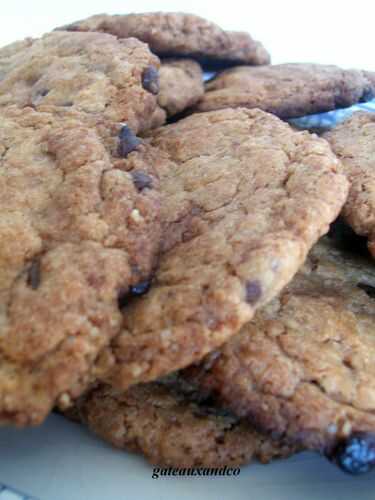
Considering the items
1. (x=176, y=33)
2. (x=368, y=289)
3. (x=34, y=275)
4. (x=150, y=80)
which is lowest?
(x=368, y=289)

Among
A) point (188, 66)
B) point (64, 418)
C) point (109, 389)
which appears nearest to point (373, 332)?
point (109, 389)

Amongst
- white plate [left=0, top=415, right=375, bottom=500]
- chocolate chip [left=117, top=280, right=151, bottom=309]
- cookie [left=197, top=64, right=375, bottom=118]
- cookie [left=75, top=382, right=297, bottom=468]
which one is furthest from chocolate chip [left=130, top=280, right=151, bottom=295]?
cookie [left=197, top=64, right=375, bottom=118]

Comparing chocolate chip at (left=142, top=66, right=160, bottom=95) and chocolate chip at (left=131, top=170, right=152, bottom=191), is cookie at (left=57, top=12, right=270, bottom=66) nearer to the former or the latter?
chocolate chip at (left=142, top=66, right=160, bottom=95)

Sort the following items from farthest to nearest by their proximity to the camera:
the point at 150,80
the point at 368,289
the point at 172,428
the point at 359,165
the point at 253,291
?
1. the point at 150,80
2. the point at 359,165
3. the point at 368,289
4. the point at 172,428
5. the point at 253,291

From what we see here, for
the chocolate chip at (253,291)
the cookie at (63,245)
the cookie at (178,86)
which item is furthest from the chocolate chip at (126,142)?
the chocolate chip at (253,291)

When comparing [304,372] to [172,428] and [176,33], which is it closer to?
[172,428]

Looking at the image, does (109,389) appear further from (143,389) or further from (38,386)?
(38,386)

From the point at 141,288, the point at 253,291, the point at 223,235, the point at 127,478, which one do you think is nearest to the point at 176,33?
the point at 223,235

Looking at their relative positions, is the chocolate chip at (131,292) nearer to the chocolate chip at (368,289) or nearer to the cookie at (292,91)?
the chocolate chip at (368,289)
